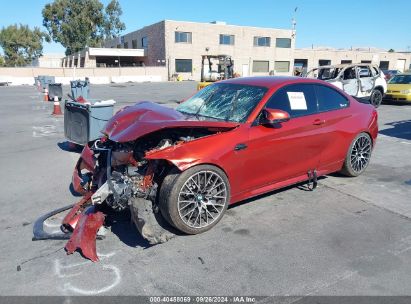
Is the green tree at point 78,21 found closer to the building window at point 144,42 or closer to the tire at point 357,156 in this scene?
the building window at point 144,42

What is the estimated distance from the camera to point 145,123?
3.73 metres

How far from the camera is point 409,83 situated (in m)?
15.6

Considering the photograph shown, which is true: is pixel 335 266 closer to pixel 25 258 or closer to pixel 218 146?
pixel 218 146

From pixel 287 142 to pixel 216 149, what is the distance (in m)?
1.11

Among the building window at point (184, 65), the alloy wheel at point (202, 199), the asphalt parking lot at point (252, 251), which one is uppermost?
the building window at point (184, 65)

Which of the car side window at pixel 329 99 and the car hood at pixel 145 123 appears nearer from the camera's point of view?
the car hood at pixel 145 123

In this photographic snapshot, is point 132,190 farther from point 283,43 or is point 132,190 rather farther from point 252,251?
point 283,43

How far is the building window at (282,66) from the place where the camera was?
56969mm

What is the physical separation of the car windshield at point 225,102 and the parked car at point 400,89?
13.2 m

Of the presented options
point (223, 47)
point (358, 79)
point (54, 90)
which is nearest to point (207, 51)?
point (223, 47)

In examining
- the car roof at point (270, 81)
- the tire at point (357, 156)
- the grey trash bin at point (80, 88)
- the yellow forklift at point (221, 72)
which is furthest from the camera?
the yellow forklift at point (221, 72)

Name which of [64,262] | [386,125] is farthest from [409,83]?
[64,262]

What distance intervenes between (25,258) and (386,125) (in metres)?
10.5

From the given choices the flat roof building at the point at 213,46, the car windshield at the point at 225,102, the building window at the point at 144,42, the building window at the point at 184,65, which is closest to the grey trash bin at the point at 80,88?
the car windshield at the point at 225,102
